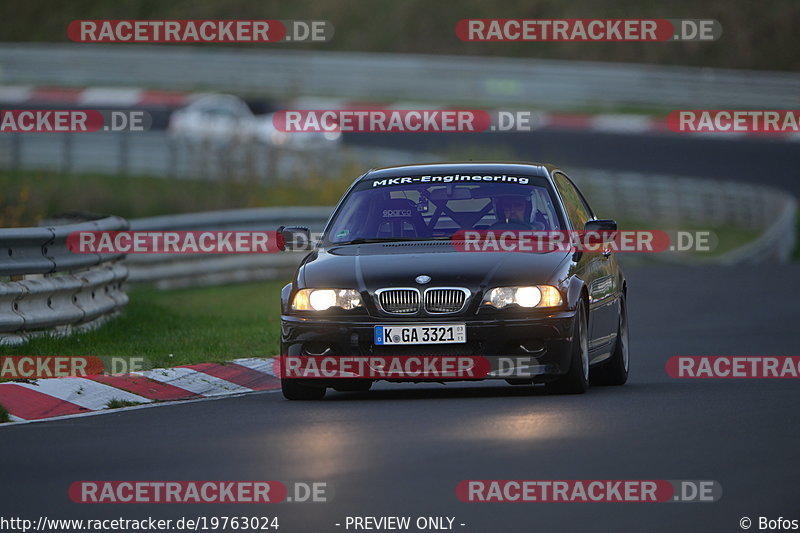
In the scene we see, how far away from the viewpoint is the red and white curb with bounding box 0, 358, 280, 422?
11297 millimetres

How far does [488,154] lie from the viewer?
34.1 meters

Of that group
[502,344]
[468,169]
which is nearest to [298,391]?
[502,344]

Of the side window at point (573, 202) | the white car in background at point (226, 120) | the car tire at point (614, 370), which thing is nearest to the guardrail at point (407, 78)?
the white car in background at point (226, 120)

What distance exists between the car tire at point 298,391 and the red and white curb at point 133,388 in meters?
0.77

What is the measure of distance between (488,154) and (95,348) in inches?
809

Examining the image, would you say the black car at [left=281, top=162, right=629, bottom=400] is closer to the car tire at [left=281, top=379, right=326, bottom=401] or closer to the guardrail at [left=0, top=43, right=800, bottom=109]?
the car tire at [left=281, top=379, right=326, bottom=401]

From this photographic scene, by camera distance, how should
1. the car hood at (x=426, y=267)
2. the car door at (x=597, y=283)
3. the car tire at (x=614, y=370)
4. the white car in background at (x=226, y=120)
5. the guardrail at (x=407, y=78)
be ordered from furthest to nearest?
the guardrail at (x=407, y=78) → the white car in background at (x=226, y=120) → the car tire at (x=614, y=370) → the car door at (x=597, y=283) → the car hood at (x=426, y=267)

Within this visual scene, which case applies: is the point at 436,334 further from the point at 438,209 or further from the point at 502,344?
the point at 438,209

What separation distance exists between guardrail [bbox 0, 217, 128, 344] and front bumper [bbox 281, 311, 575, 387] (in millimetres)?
3260

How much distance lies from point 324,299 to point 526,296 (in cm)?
127

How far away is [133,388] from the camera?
12172 mm

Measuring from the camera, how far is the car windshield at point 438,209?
12156mm

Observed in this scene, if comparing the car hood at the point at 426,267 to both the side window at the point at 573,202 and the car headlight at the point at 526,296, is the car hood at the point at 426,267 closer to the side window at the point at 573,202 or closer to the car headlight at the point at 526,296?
the car headlight at the point at 526,296

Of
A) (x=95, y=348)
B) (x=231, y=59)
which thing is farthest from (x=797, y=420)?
(x=231, y=59)
